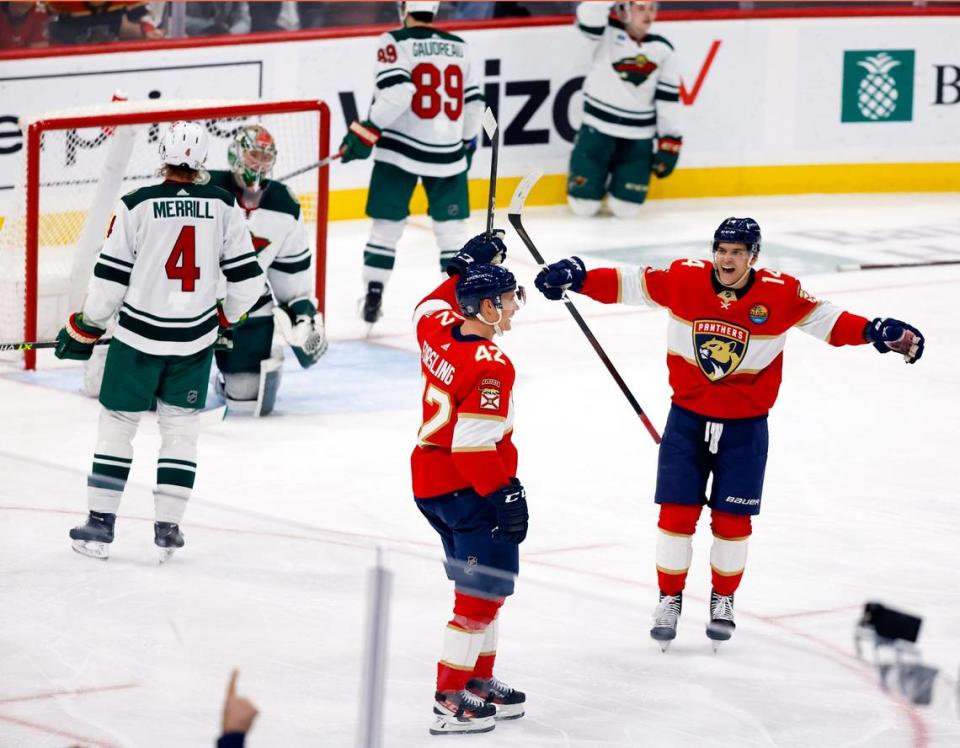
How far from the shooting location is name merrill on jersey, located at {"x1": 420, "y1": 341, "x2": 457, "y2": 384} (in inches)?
138

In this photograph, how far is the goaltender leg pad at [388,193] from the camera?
24.5ft

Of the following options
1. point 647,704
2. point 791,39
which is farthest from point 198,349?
point 791,39

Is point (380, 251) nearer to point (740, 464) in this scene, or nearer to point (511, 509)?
point (740, 464)

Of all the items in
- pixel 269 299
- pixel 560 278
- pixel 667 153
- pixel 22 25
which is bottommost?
pixel 667 153

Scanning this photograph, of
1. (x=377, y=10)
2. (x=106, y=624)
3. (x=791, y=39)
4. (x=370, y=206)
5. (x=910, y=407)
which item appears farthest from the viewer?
(x=791, y=39)

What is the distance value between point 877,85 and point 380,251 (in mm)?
4083

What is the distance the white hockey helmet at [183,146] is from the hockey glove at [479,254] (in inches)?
30.4

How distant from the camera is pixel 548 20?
972 cm

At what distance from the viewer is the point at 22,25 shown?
802 cm

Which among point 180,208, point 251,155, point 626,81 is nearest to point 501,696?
point 180,208

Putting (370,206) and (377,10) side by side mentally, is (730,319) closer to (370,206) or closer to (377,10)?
(370,206)

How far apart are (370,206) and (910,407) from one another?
2319 mm

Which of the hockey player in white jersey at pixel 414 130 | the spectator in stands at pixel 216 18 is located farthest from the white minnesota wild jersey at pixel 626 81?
the hockey player in white jersey at pixel 414 130

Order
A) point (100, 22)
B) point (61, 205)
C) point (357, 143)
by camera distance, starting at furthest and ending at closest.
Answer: point (100, 22) → point (357, 143) → point (61, 205)
